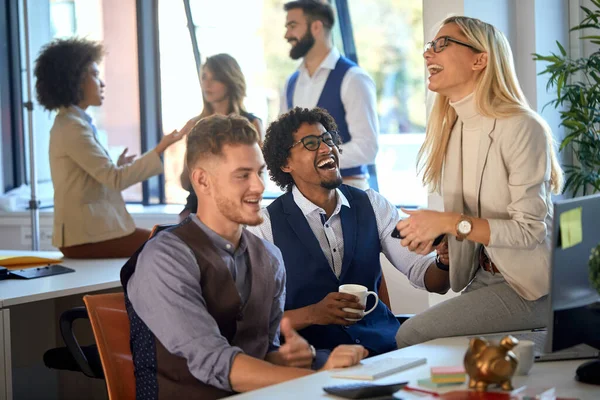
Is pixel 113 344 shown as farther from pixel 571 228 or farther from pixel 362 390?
pixel 571 228

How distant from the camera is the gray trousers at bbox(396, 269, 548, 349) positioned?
270 centimetres

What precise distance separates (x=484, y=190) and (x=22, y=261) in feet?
7.72

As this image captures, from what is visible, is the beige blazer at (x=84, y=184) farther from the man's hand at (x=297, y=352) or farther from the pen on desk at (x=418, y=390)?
the pen on desk at (x=418, y=390)

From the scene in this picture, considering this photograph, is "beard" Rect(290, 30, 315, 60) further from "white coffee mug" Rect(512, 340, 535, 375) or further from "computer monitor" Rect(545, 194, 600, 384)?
"white coffee mug" Rect(512, 340, 535, 375)

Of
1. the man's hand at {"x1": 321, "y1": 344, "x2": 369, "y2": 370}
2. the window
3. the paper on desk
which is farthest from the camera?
the window

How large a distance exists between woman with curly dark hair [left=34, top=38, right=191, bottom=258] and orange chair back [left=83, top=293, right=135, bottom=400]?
193 cm

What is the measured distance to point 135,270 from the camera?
96.9 inches

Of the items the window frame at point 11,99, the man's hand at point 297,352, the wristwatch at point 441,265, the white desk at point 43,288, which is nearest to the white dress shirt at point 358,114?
the white desk at point 43,288

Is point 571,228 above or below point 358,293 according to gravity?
above

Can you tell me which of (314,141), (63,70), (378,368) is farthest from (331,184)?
(63,70)

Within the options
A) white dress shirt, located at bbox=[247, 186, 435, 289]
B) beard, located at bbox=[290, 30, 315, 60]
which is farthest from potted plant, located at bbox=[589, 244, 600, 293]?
beard, located at bbox=[290, 30, 315, 60]

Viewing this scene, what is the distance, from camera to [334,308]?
293 centimetres

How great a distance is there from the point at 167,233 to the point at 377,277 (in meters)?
1.10

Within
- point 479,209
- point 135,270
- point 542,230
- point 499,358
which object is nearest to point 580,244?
point 499,358
